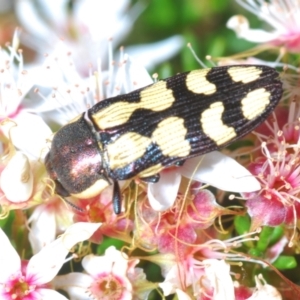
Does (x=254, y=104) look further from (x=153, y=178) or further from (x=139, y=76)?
(x=139, y=76)

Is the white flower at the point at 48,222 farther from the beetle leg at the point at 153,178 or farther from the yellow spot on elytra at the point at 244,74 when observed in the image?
the yellow spot on elytra at the point at 244,74

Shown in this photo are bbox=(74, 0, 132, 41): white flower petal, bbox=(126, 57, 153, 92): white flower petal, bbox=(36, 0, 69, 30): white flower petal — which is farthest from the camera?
bbox=(36, 0, 69, 30): white flower petal

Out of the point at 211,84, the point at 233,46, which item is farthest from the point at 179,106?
the point at 233,46

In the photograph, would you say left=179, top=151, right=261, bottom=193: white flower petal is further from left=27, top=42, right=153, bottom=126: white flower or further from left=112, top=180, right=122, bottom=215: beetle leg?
left=27, top=42, right=153, bottom=126: white flower

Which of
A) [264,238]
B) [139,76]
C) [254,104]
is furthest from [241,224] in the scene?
[139,76]

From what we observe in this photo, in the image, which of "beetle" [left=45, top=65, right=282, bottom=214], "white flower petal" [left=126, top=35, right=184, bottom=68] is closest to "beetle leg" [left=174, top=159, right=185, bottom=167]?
"beetle" [left=45, top=65, right=282, bottom=214]
